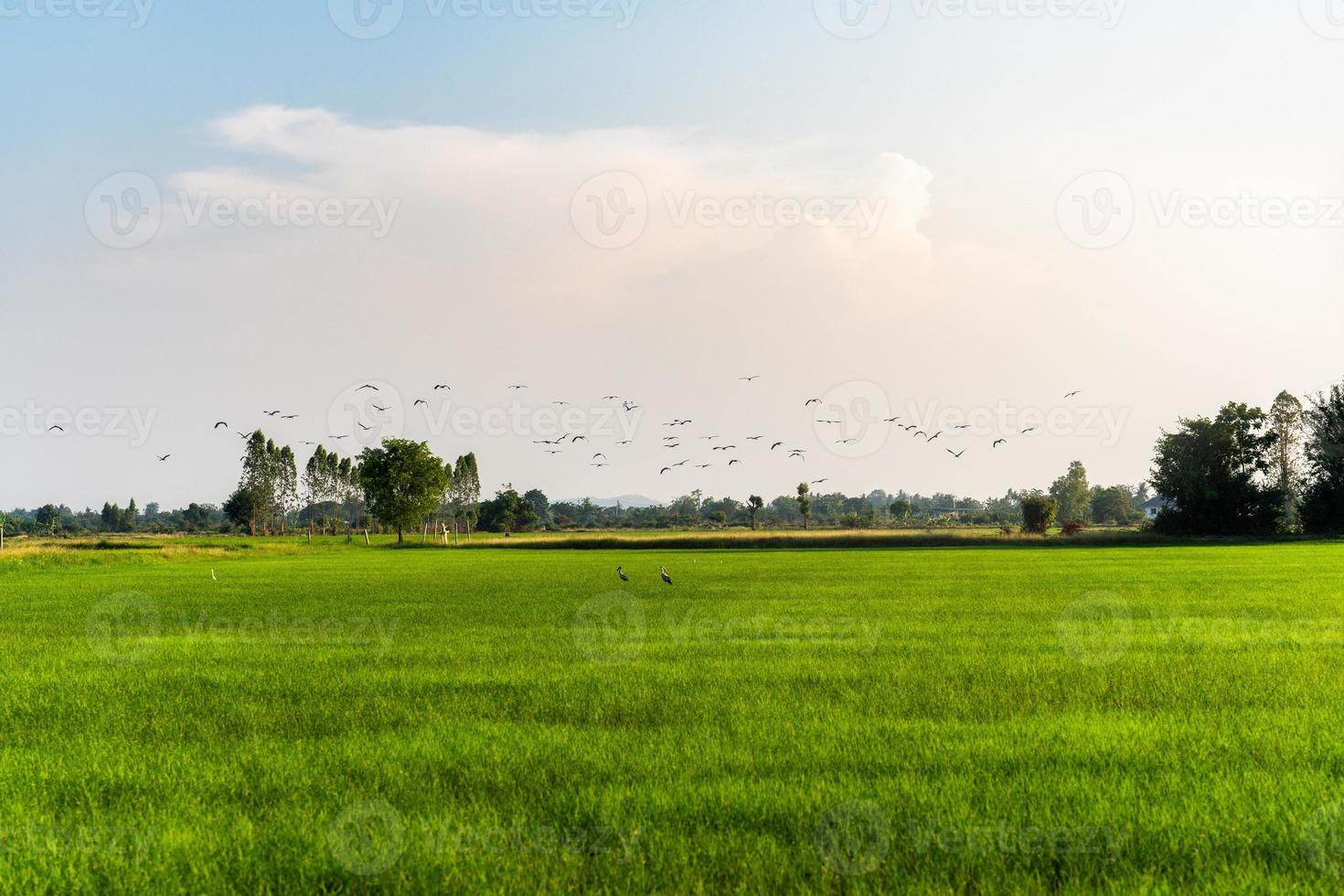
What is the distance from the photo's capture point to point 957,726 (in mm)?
10500

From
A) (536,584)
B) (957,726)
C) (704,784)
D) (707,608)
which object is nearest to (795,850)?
(704,784)

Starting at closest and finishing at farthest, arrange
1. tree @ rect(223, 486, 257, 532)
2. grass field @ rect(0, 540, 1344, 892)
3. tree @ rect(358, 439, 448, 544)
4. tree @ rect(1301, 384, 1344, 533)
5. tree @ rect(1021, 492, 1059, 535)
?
grass field @ rect(0, 540, 1344, 892) → tree @ rect(1301, 384, 1344, 533) → tree @ rect(1021, 492, 1059, 535) → tree @ rect(358, 439, 448, 544) → tree @ rect(223, 486, 257, 532)

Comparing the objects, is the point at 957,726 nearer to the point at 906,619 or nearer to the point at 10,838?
the point at 10,838

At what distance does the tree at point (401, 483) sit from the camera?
122312 mm

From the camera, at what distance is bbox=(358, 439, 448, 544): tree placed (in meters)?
122

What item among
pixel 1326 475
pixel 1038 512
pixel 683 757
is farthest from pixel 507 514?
pixel 683 757

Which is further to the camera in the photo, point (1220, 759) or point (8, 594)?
point (8, 594)

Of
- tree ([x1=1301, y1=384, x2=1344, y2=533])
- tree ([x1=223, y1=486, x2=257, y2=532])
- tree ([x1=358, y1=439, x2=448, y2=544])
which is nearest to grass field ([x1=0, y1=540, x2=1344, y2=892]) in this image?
tree ([x1=1301, y1=384, x2=1344, y2=533])

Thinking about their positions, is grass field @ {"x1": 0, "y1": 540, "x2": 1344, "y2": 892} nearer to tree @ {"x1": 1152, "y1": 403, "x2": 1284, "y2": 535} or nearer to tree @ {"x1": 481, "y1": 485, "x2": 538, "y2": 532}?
tree @ {"x1": 1152, "y1": 403, "x2": 1284, "y2": 535}

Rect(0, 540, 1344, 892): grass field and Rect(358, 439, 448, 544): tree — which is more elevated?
Rect(358, 439, 448, 544): tree

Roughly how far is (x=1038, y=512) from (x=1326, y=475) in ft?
95.5

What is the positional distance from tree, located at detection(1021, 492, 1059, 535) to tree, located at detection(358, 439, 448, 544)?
78420 millimetres

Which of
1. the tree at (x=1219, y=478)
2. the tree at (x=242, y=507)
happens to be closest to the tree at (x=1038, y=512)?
the tree at (x=1219, y=478)

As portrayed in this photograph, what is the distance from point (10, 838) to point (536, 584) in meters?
29.1
